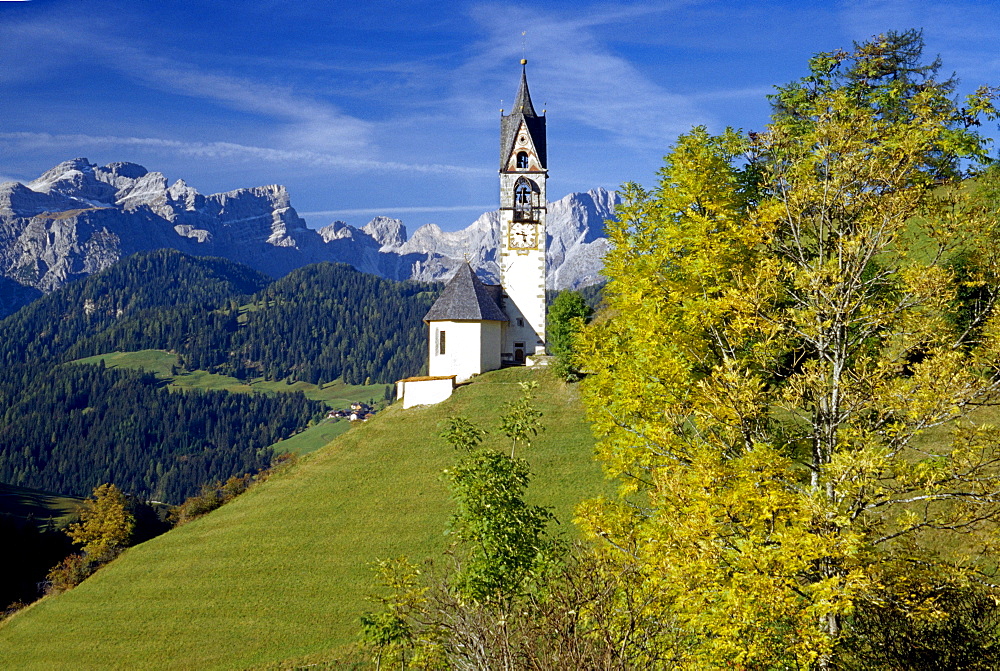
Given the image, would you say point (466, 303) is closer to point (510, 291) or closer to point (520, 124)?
point (510, 291)

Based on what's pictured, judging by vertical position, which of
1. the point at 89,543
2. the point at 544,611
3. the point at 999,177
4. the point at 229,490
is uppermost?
the point at 999,177

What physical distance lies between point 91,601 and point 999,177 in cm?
4642

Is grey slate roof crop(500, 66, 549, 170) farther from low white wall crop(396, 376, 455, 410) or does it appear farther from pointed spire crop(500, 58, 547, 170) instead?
low white wall crop(396, 376, 455, 410)

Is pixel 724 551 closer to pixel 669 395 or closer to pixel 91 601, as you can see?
pixel 669 395

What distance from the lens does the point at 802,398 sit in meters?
15.0

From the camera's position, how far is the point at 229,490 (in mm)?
62312

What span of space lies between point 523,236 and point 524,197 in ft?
10.8

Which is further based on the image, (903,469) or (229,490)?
(229,490)

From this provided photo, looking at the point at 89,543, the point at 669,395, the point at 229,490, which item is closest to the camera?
the point at 669,395

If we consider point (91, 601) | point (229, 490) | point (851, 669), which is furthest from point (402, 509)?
point (851, 669)

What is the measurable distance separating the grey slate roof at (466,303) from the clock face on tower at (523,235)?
180 inches

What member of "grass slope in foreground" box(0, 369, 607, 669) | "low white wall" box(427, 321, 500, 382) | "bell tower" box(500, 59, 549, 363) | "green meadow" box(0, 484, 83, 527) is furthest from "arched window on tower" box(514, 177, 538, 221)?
"green meadow" box(0, 484, 83, 527)

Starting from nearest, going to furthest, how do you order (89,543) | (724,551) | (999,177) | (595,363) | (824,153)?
(724,551)
(824,153)
(595,363)
(999,177)
(89,543)

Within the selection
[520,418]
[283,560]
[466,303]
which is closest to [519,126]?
[466,303]
